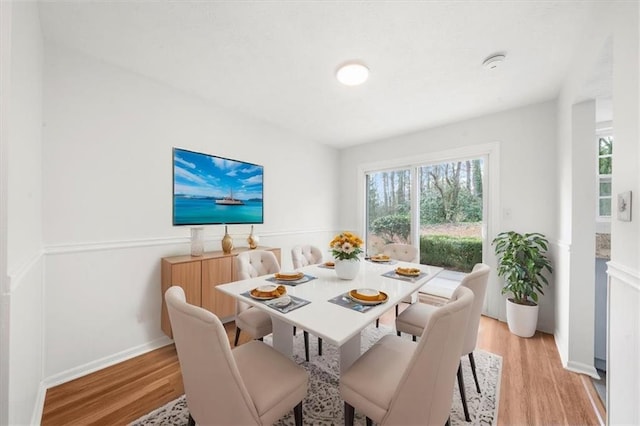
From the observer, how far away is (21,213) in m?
1.22

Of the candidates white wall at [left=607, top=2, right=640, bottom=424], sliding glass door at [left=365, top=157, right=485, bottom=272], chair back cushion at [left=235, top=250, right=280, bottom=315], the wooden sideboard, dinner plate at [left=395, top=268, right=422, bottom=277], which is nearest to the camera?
white wall at [left=607, top=2, right=640, bottom=424]

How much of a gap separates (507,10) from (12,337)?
2993mm

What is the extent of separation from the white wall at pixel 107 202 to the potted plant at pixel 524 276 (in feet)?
10.7

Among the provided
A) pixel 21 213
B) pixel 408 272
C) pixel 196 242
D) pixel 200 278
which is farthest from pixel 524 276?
pixel 21 213

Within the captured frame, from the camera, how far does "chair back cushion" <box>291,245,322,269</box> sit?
251 cm

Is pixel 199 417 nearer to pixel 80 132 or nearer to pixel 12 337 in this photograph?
pixel 12 337

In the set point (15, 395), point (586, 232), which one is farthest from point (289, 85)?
point (586, 232)

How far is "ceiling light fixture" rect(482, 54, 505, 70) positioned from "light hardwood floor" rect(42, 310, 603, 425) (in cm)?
247

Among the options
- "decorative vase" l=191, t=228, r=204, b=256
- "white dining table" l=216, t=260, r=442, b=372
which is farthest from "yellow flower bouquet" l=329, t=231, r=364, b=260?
"decorative vase" l=191, t=228, r=204, b=256

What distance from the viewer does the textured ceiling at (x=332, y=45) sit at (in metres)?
1.49

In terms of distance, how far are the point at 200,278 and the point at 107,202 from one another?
1.00 meters

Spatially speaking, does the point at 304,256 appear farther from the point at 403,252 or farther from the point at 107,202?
the point at 107,202

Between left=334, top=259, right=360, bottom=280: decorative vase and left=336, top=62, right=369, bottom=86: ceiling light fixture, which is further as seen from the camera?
left=336, top=62, right=369, bottom=86: ceiling light fixture

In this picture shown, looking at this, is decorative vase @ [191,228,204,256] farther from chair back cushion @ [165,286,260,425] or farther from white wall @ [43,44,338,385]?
chair back cushion @ [165,286,260,425]
